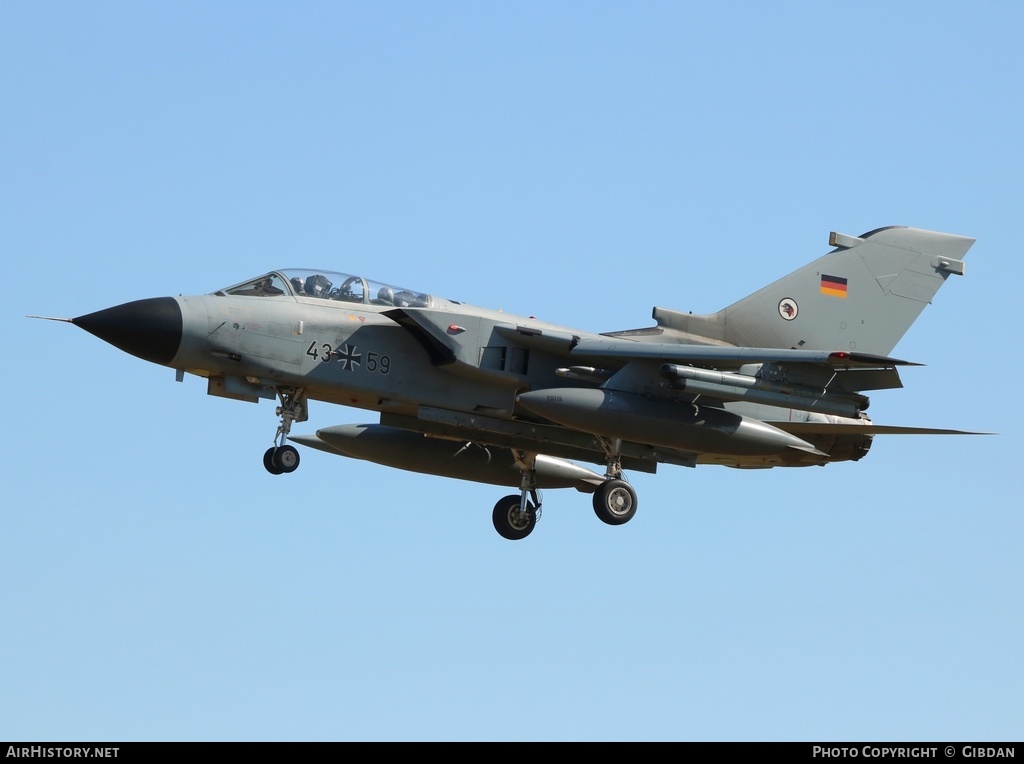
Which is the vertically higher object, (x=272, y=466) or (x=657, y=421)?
(x=657, y=421)

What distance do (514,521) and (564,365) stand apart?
126 inches

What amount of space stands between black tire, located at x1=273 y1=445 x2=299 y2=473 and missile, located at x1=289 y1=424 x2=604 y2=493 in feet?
10.3

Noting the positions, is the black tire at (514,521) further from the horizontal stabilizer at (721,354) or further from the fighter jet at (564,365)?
the horizontal stabilizer at (721,354)

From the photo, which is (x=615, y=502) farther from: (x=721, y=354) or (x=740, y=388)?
(x=721, y=354)

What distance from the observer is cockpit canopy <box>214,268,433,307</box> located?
1778 cm

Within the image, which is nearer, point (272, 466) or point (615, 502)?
point (272, 466)

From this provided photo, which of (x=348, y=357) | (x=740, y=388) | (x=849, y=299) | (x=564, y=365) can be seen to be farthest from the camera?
(x=849, y=299)

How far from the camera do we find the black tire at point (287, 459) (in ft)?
56.0

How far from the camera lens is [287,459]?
17.1 meters

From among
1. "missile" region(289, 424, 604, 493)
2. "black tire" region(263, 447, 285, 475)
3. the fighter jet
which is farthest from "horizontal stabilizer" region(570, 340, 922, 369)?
"black tire" region(263, 447, 285, 475)

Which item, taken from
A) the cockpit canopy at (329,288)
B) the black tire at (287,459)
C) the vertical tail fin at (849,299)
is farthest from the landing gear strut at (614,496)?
the black tire at (287,459)

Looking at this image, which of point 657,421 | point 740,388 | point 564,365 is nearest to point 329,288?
point 564,365
